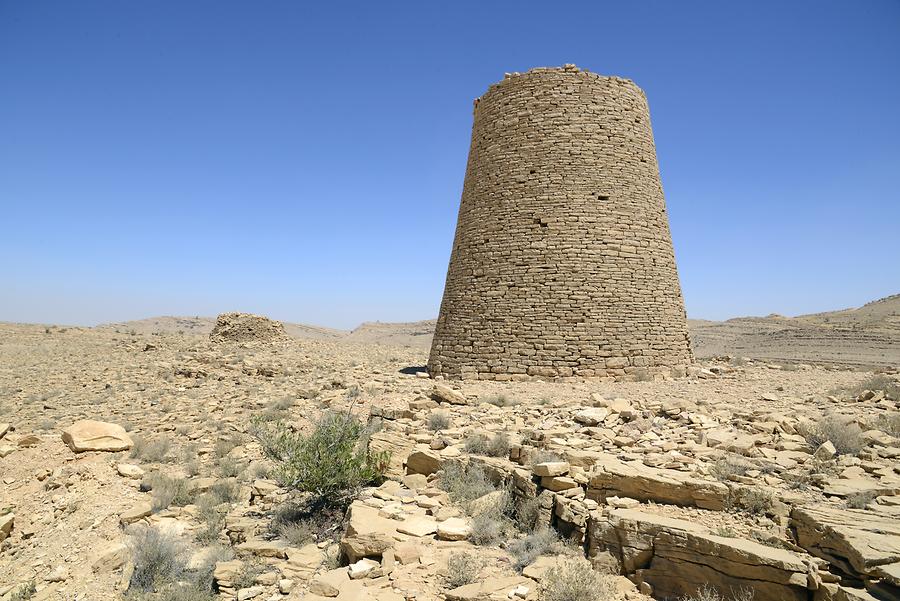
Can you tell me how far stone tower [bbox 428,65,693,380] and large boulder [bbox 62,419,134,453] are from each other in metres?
5.94

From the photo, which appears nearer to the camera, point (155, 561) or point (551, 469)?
point (155, 561)

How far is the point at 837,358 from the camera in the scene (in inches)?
899

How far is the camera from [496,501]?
461cm

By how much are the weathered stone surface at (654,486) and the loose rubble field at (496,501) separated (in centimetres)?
1

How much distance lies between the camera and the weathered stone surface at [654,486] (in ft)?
13.2

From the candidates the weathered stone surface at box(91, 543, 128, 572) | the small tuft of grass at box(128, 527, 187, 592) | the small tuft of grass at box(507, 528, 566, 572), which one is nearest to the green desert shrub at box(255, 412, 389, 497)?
the small tuft of grass at box(128, 527, 187, 592)

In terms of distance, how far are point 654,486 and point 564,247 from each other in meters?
6.77

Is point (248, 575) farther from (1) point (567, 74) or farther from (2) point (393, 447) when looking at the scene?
(1) point (567, 74)

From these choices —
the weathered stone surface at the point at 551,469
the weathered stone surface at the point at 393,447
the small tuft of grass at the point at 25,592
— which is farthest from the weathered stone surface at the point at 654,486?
the small tuft of grass at the point at 25,592

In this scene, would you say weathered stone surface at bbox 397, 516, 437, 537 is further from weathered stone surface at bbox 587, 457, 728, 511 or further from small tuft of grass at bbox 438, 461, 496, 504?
weathered stone surface at bbox 587, 457, 728, 511

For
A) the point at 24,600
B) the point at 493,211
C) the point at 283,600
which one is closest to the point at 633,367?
the point at 493,211

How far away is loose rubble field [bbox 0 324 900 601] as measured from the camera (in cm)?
344

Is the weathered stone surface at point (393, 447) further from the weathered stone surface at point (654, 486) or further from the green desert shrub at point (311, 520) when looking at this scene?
the weathered stone surface at point (654, 486)

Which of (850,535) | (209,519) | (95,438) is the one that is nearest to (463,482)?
(209,519)
